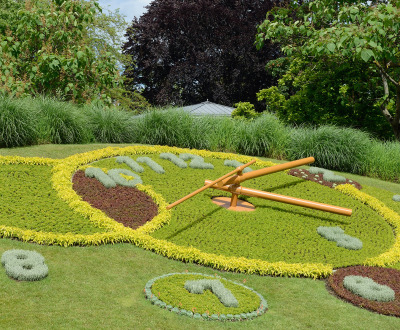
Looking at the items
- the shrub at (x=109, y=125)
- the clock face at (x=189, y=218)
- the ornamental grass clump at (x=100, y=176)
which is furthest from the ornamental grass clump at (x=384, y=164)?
the ornamental grass clump at (x=100, y=176)

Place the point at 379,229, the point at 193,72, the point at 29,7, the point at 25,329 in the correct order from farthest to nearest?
the point at 193,72 < the point at 29,7 < the point at 379,229 < the point at 25,329

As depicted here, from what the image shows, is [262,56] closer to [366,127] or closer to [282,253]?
[366,127]

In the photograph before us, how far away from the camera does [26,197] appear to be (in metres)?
6.00

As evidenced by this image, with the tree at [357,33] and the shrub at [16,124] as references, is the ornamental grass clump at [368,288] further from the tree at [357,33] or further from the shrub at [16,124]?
the shrub at [16,124]

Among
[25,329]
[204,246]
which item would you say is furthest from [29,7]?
[25,329]

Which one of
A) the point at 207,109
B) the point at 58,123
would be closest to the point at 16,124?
the point at 58,123

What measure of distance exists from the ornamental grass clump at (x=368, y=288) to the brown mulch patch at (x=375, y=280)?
4cm

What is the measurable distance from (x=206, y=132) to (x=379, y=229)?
4856mm

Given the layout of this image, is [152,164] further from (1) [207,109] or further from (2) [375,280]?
(1) [207,109]

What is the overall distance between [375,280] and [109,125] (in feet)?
23.0

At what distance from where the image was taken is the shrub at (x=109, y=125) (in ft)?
33.1

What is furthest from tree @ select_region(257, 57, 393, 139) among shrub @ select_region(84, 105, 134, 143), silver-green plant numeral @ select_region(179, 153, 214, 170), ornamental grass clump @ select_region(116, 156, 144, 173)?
ornamental grass clump @ select_region(116, 156, 144, 173)

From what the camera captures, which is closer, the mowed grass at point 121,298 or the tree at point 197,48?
the mowed grass at point 121,298

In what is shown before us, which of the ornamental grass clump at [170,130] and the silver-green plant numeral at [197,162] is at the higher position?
the ornamental grass clump at [170,130]
